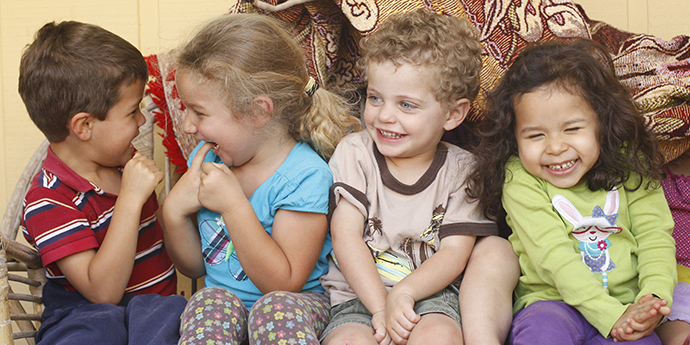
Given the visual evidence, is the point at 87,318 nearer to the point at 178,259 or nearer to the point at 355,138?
the point at 178,259

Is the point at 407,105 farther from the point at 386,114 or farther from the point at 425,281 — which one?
the point at 425,281

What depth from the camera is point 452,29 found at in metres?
1.39

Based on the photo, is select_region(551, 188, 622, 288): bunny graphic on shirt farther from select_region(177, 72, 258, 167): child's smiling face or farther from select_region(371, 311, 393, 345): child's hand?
select_region(177, 72, 258, 167): child's smiling face

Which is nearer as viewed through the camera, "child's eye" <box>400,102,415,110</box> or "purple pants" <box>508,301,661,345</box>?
"purple pants" <box>508,301,661,345</box>

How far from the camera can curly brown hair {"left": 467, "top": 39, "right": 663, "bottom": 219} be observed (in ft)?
4.22

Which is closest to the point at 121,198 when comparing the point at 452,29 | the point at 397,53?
the point at 397,53

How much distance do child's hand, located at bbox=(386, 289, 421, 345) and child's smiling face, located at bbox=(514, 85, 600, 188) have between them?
0.44m

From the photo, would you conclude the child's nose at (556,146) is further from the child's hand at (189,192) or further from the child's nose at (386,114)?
the child's hand at (189,192)

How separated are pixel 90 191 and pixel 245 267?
1.51 ft

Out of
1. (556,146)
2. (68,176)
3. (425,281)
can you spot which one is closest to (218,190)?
(68,176)

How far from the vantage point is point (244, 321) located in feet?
4.03

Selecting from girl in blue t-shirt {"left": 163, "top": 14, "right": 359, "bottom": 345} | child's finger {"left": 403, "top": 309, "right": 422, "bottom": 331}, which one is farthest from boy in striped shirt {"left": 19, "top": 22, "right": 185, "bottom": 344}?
child's finger {"left": 403, "top": 309, "right": 422, "bottom": 331}

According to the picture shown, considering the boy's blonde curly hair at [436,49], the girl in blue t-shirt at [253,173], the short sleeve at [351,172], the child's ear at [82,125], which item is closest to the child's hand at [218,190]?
the girl in blue t-shirt at [253,173]

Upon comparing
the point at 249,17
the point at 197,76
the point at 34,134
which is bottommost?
the point at 34,134
